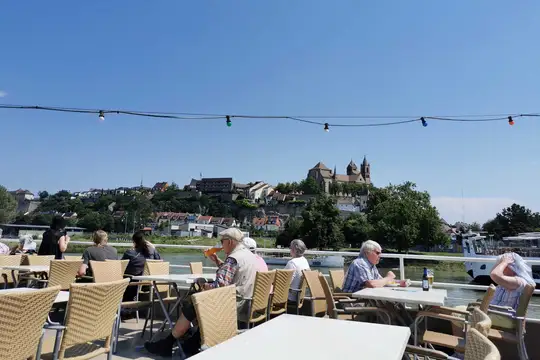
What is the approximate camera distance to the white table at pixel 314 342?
Result: 4.93 ft

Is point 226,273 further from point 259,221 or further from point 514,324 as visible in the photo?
point 259,221

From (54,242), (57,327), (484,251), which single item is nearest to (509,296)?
(57,327)

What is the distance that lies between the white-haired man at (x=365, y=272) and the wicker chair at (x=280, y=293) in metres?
0.59

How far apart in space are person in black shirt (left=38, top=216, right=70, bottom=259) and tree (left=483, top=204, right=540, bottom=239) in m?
77.3

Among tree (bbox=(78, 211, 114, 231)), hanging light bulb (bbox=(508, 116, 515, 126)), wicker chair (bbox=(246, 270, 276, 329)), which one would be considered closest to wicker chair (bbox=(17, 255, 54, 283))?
wicker chair (bbox=(246, 270, 276, 329))

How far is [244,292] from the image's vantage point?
312 cm

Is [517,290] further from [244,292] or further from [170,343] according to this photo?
[170,343]

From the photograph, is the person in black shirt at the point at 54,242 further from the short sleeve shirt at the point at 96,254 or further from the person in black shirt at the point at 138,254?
the person in black shirt at the point at 138,254

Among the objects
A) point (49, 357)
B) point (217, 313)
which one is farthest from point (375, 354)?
point (49, 357)

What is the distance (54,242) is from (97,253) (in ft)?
5.47

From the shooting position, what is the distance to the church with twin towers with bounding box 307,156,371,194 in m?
129

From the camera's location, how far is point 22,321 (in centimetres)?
177

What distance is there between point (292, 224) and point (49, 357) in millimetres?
65414

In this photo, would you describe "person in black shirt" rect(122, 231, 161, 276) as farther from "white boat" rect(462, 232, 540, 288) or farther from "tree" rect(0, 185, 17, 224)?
"tree" rect(0, 185, 17, 224)
